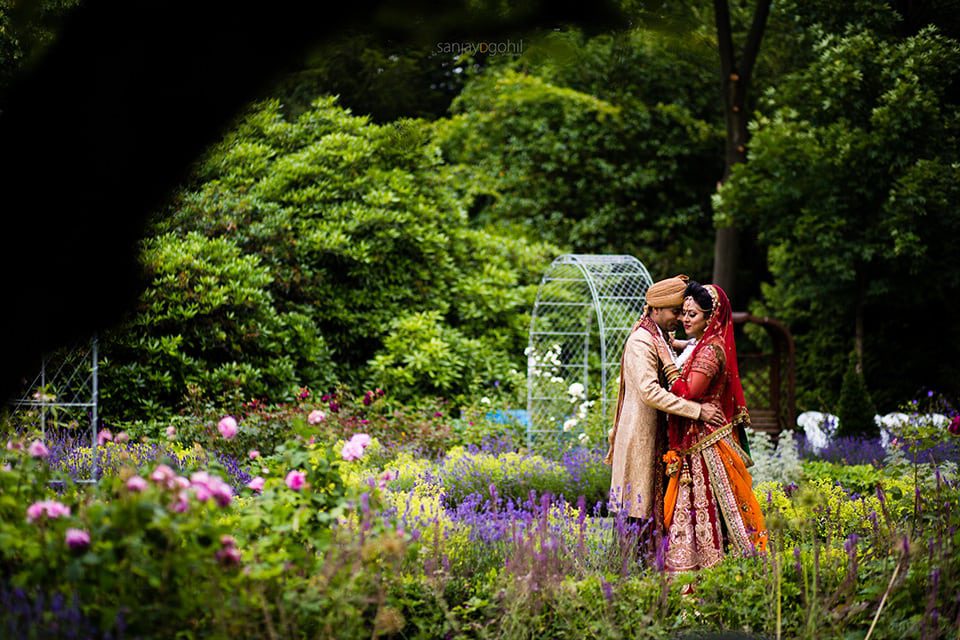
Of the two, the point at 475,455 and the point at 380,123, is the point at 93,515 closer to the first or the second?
the point at 475,455

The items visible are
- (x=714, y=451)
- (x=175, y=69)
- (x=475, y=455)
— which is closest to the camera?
(x=175, y=69)

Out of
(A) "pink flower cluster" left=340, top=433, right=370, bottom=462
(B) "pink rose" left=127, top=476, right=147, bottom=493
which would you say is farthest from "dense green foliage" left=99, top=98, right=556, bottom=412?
(B) "pink rose" left=127, top=476, right=147, bottom=493

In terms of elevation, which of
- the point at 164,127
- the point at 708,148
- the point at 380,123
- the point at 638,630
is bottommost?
the point at 638,630

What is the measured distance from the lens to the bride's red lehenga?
495 cm

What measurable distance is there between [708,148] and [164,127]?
18.2m

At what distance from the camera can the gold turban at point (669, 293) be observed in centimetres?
523

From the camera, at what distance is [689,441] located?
5051 millimetres

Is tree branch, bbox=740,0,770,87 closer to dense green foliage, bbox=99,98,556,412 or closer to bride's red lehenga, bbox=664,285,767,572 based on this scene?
dense green foliage, bbox=99,98,556,412

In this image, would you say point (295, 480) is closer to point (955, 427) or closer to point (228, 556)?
point (228, 556)

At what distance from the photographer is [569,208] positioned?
18.7 m

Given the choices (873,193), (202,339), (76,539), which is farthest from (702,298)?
(873,193)

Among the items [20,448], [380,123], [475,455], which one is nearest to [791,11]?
[380,123]

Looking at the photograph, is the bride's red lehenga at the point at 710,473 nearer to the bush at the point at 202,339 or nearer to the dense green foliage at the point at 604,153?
the bush at the point at 202,339

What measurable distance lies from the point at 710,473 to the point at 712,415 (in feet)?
1.00
